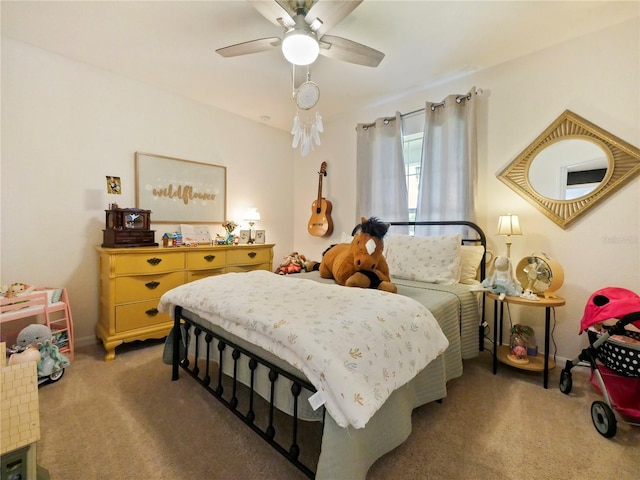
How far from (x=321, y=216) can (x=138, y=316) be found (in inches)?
94.2

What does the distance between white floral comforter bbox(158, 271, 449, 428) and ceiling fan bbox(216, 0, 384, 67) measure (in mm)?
1477

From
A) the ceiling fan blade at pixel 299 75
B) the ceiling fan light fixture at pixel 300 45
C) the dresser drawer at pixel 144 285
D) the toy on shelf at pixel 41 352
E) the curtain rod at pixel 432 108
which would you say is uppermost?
the curtain rod at pixel 432 108

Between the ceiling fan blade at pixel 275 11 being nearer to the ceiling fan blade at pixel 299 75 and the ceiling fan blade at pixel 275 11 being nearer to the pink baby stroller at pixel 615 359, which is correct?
the ceiling fan blade at pixel 299 75

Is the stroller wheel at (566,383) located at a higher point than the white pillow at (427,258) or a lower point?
lower

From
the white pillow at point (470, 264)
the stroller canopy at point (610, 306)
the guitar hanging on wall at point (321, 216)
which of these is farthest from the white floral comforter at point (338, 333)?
the guitar hanging on wall at point (321, 216)

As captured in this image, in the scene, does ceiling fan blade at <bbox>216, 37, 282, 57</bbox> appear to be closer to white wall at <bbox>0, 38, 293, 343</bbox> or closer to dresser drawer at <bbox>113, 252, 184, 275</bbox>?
white wall at <bbox>0, 38, 293, 343</bbox>

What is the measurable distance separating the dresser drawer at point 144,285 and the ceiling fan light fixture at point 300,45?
2.19m

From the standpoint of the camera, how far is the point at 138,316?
2.46 meters

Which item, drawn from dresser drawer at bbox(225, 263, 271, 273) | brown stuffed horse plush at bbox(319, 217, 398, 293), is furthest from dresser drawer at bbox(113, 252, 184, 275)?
brown stuffed horse plush at bbox(319, 217, 398, 293)

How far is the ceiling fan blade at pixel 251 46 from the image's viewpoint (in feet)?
5.81

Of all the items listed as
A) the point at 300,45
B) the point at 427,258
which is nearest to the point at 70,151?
the point at 300,45

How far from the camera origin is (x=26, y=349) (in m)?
1.93

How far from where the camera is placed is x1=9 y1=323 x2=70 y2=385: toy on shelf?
1.87 metres

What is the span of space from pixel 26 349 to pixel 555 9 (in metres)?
4.39
